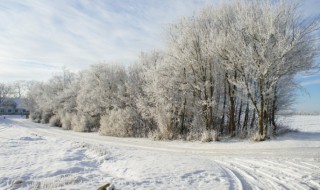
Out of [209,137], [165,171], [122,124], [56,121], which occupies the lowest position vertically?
[165,171]

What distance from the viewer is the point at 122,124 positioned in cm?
2784

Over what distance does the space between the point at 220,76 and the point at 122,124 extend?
37.1 ft

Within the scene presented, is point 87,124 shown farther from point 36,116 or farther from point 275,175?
point 36,116

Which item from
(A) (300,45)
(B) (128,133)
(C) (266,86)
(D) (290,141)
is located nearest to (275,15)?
(A) (300,45)

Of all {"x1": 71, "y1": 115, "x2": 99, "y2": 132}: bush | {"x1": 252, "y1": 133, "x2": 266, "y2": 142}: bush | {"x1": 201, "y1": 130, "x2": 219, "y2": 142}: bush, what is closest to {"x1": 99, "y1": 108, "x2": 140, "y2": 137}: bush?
{"x1": 71, "y1": 115, "x2": 99, "y2": 132}: bush

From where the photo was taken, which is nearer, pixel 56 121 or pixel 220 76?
pixel 220 76

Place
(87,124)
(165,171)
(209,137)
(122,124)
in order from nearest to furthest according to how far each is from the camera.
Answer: (165,171) → (209,137) → (122,124) → (87,124)

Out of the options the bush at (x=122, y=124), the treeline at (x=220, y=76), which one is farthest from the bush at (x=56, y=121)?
the bush at (x=122, y=124)

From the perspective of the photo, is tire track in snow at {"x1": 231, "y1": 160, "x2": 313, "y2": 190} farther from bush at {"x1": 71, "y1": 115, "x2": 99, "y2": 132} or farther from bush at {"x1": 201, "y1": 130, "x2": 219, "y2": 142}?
bush at {"x1": 71, "y1": 115, "x2": 99, "y2": 132}

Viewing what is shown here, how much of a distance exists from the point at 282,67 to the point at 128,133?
16.3m

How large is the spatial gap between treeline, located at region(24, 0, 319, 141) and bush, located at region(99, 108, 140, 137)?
0.10 m

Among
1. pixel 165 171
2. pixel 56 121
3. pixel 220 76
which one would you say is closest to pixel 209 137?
pixel 220 76

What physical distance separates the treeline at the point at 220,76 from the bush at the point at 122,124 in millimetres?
105

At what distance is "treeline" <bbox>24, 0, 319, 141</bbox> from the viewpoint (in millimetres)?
17984
